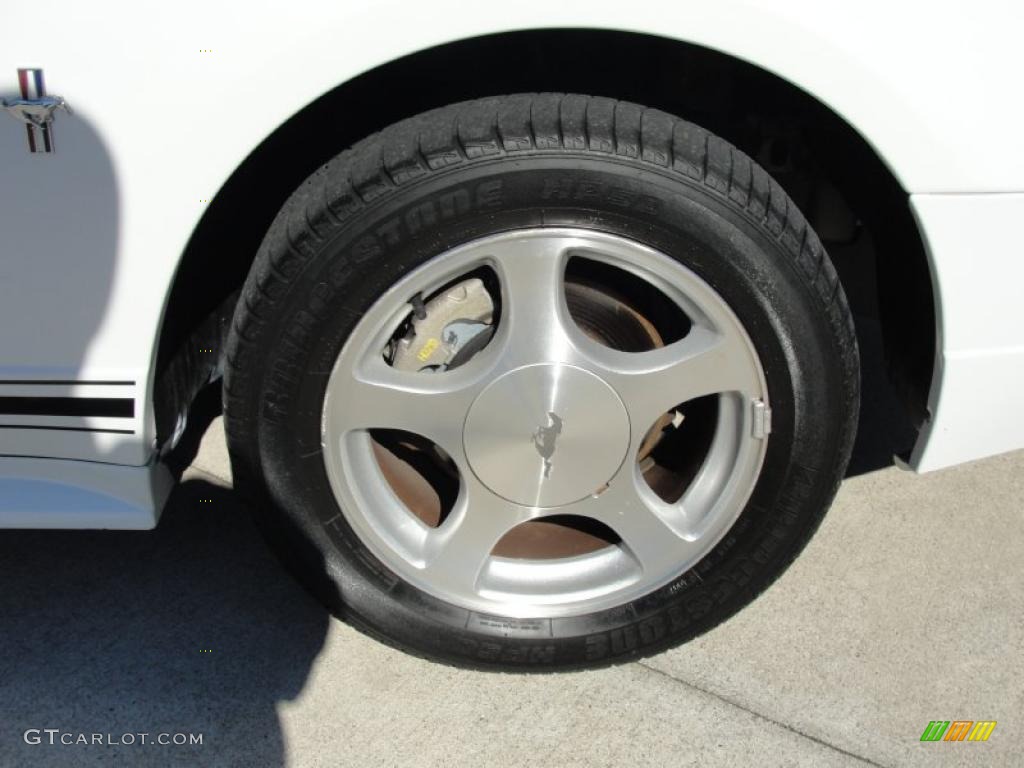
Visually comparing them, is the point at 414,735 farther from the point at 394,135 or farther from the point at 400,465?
the point at 394,135

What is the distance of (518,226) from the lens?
5.66 feet

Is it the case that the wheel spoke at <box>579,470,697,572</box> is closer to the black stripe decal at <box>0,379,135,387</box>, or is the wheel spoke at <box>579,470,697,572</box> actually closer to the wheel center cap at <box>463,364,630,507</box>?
the wheel center cap at <box>463,364,630,507</box>

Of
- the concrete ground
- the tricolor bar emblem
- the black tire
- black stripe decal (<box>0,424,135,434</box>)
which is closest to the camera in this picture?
the tricolor bar emblem

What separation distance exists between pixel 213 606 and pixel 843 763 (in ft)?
4.38

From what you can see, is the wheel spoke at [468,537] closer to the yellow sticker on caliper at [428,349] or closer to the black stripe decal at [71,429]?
the yellow sticker on caliper at [428,349]

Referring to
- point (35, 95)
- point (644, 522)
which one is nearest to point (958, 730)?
point (644, 522)

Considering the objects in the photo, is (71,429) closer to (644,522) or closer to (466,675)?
(466,675)

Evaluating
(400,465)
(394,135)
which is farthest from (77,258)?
(400,465)

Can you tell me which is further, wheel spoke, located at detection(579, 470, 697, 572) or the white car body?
wheel spoke, located at detection(579, 470, 697, 572)

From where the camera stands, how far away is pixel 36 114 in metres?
1.57

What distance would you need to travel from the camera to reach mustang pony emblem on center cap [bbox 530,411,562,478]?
1854mm

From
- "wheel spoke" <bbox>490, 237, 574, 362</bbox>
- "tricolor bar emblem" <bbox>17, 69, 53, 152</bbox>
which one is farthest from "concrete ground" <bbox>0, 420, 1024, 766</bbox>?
"tricolor bar emblem" <bbox>17, 69, 53, 152</bbox>

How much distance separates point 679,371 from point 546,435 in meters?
0.27

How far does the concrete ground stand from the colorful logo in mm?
16
